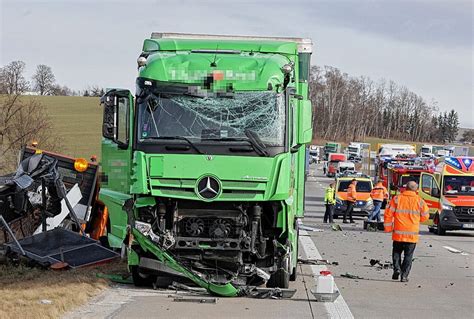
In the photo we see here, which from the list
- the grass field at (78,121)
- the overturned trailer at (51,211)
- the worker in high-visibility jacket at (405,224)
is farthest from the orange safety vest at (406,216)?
the grass field at (78,121)

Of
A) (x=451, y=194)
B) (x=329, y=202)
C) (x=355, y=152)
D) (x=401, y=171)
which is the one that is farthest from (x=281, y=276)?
(x=355, y=152)

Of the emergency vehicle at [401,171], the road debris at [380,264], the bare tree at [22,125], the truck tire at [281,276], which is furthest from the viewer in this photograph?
the emergency vehicle at [401,171]

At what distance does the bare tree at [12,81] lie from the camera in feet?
129

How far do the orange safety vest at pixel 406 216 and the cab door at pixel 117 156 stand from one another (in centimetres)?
445

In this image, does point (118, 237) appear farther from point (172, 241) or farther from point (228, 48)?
point (228, 48)

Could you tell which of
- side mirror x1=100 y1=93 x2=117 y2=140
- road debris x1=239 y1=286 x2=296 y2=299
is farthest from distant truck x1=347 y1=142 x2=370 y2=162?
side mirror x1=100 y1=93 x2=117 y2=140

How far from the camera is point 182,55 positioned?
456 inches

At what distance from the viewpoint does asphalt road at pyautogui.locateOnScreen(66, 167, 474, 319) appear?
1006 cm

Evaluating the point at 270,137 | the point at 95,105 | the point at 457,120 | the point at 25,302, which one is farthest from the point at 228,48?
the point at 457,120

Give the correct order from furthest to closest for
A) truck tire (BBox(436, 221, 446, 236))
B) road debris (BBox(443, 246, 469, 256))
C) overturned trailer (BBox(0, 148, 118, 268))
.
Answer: truck tire (BBox(436, 221, 446, 236))
road debris (BBox(443, 246, 469, 256))
overturned trailer (BBox(0, 148, 118, 268))

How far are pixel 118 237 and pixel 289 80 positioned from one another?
365cm

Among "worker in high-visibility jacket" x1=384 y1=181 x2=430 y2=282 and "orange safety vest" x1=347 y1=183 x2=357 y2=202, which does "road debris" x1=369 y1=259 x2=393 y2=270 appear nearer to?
"worker in high-visibility jacket" x1=384 y1=181 x2=430 y2=282

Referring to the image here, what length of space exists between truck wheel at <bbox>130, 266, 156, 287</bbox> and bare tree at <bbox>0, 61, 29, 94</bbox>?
2838cm

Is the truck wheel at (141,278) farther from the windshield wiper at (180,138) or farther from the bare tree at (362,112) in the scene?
the bare tree at (362,112)
